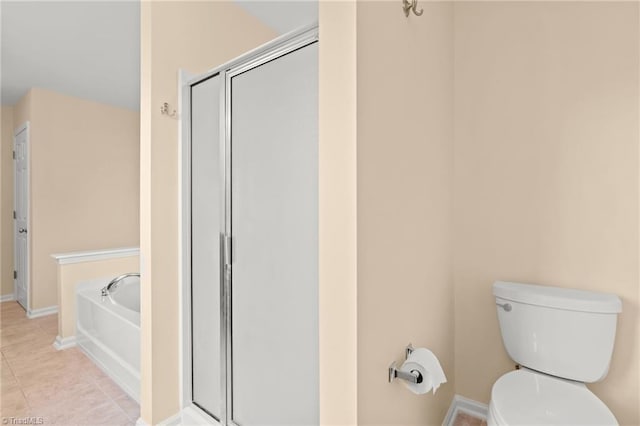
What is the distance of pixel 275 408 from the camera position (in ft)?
4.62

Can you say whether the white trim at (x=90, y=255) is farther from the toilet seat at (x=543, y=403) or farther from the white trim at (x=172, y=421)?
the toilet seat at (x=543, y=403)

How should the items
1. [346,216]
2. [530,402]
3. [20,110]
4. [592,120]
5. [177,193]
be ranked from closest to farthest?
[346,216] → [530,402] → [592,120] → [177,193] → [20,110]

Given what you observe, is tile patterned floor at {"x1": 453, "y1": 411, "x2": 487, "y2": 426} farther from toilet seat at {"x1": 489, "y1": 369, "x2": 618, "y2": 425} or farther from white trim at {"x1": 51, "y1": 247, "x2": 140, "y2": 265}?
white trim at {"x1": 51, "y1": 247, "x2": 140, "y2": 265}

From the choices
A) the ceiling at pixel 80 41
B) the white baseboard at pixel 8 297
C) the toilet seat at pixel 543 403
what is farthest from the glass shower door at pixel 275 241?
the white baseboard at pixel 8 297

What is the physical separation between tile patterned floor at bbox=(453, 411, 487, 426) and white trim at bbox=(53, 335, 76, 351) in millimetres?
3086

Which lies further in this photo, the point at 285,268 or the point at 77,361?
the point at 77,361

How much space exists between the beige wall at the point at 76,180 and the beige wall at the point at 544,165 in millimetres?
4244

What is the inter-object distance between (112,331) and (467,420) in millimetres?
2376

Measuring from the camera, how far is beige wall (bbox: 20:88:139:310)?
12.3 feet

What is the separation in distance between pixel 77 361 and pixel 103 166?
255 cm

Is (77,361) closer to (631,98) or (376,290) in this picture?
(376,290)

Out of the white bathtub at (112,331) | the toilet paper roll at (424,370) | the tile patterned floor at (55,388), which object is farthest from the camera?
the white bathtub at (112,331)

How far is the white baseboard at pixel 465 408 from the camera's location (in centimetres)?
180

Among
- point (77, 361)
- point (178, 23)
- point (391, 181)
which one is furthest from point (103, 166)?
point (391, 181)
